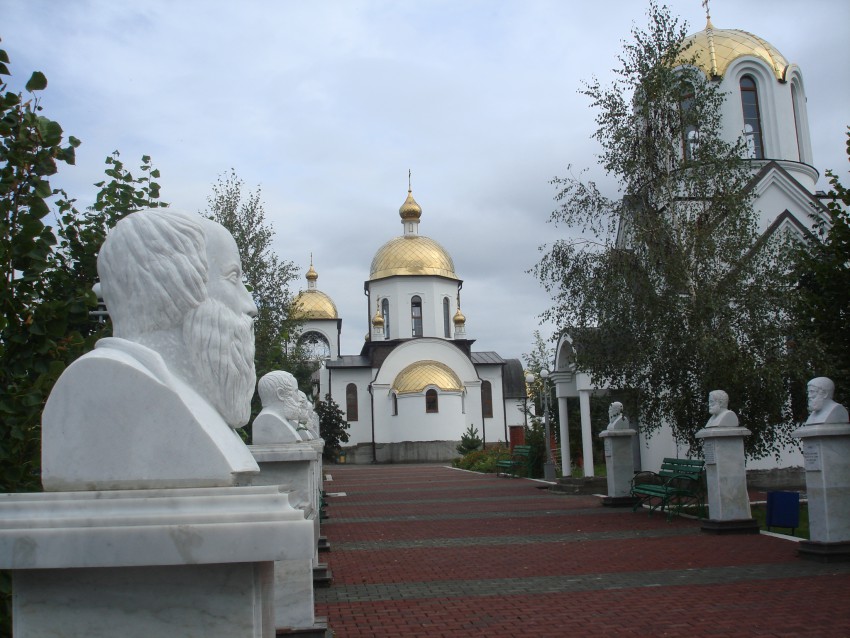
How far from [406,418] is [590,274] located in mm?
36887

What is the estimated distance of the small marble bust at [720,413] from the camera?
12477 millimetres

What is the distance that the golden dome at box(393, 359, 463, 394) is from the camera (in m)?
52.1

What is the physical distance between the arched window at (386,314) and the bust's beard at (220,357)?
183 feet

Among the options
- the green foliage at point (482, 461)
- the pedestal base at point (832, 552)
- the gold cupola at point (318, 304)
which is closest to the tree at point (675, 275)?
the pedestal base at point (832, 552)

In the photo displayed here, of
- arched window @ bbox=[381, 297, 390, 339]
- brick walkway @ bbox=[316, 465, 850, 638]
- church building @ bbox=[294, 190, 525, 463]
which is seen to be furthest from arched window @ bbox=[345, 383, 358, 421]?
brick walkway @ bbox=[316, 465, 850, 638]

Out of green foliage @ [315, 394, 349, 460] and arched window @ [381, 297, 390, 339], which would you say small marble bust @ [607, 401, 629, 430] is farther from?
arched window @ [381, 297, 390, 339]

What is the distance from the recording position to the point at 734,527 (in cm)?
1224

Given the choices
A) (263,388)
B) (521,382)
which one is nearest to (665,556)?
(263,388)

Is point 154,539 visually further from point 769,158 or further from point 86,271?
point 769,158

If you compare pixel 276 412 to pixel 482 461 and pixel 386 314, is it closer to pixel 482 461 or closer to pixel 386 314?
pixel 482 461

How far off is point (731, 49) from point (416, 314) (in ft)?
114

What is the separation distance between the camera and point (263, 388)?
6.91 metres

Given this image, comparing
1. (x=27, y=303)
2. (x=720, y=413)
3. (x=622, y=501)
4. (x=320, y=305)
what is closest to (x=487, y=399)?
(x=320, y=305)

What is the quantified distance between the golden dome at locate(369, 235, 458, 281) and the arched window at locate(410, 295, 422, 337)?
6.65 ft
